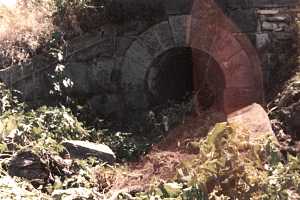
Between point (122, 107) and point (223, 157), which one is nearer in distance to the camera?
point (223, 157)

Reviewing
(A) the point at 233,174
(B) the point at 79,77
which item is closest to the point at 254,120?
(A) the point at 233,174

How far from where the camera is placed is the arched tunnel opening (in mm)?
8391

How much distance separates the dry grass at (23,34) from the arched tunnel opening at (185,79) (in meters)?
1.57

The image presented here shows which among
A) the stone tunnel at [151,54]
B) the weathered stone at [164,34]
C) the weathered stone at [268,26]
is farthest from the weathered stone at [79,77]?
the weathered stone at [268,26]

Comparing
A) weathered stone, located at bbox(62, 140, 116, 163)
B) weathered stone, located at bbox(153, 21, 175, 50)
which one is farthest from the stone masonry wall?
weathered stone, located at bbox(62, 140, 116, 163)

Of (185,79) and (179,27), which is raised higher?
(179,27)

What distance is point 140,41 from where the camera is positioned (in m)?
8.29

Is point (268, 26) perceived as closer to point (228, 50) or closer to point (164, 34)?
point (228, 50)

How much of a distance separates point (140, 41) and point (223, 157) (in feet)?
11.2

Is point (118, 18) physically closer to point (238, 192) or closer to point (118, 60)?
point (118, 60)

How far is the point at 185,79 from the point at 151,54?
109cm

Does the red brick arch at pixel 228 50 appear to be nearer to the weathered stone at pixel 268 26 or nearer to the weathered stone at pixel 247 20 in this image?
the weathered stone at pixel 247 20

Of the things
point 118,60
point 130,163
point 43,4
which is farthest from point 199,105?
point 43,4

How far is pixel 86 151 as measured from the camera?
6.45 metres
